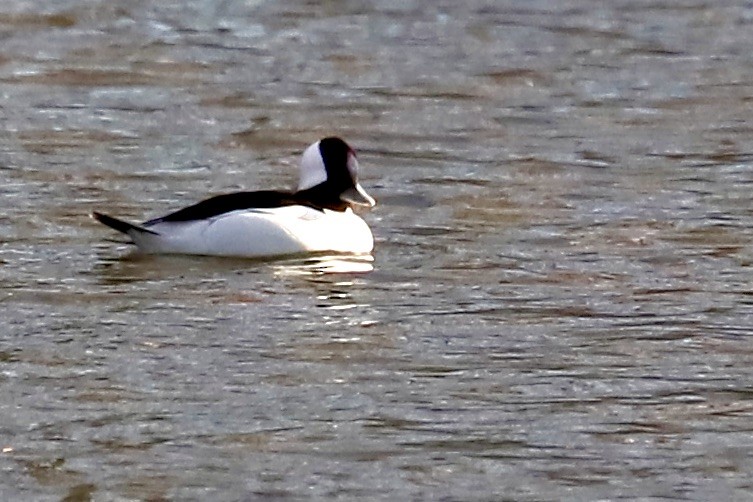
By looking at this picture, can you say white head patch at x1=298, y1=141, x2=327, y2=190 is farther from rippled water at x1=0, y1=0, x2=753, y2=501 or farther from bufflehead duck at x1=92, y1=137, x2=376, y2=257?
rippled water at x1=0, y1=0, x2=753, y2=501

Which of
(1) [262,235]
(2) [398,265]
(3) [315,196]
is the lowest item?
(2) [398,265]

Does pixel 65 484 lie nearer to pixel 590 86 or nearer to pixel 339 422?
pixel 339 422

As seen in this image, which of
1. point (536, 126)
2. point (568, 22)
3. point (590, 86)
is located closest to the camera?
point (536, 126)

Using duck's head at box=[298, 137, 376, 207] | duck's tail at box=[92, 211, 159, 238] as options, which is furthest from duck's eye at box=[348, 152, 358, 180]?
duck's tail at box=[92, 211, 159, 238]

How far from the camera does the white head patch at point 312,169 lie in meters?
A: 10.8

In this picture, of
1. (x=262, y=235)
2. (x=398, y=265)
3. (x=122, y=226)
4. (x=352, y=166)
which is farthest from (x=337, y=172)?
(x=122, y=226)

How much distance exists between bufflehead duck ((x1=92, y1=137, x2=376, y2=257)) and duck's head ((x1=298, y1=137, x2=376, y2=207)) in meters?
0.10

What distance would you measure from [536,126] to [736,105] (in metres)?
1.52

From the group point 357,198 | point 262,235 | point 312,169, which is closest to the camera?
point 262,235

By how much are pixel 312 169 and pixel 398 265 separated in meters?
1.06

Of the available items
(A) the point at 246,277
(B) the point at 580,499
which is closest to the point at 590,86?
(A) the point at 246,277

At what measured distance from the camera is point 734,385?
785 cm

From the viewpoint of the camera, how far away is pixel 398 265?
33.1 ft

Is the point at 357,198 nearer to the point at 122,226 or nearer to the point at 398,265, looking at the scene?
the point at 398,265
